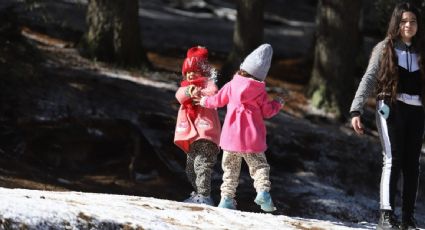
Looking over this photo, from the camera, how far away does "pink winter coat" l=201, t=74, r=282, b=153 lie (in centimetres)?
795

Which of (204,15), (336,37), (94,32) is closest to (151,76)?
(94,32)

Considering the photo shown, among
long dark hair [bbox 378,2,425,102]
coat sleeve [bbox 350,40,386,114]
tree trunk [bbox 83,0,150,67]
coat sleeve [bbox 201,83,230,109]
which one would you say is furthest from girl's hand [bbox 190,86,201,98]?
tree trunk [bbox 83,0,150,67]

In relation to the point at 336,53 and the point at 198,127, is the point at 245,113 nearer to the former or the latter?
the point at 198,127

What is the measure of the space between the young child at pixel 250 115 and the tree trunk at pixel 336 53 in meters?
8.65

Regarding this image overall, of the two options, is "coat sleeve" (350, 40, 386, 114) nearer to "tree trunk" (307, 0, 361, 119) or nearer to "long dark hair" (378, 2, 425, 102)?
"long dark hair" (378, 2, 425, 102)

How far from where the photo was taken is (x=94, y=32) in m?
16.4

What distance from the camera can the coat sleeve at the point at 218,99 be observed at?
316 inches

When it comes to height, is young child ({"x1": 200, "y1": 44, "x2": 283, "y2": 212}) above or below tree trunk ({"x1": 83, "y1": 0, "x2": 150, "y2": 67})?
above

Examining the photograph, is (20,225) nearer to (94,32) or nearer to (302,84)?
(94,32)

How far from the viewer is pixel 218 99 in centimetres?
804

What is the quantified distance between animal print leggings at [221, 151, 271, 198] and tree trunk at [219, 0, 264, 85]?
883 centimetres

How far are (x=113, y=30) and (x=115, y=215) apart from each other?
10205 millimetres

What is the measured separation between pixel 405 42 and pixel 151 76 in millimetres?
9294

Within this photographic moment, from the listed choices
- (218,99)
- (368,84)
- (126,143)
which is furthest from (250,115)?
(126,143)
